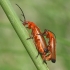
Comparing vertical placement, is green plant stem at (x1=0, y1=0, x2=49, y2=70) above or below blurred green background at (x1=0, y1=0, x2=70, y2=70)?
above

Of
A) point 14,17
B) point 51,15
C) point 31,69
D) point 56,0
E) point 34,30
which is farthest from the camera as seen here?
point 31,69

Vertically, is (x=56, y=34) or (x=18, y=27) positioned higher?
(x=18, y=27)

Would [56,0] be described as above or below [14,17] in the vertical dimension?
below

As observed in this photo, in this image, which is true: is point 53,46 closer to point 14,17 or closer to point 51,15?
point 14,17

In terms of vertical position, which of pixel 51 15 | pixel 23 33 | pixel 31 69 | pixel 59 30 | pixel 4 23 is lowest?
pixel 31 69

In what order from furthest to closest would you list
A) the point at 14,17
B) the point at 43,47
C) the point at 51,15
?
the point at 51,15
the point at 43,47
the point at 14,17

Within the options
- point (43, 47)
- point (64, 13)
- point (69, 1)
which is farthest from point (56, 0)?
point (43, 47)

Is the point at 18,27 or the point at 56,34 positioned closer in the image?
the point at 18,27

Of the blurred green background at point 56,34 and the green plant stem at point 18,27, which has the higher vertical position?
the green plant stem at point 18,27

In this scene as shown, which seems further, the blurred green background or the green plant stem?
the blurred green background

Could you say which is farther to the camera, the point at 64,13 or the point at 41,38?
the point at 64,13

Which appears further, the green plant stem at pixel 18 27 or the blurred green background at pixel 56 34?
the blurred green background at pixel 56 34
